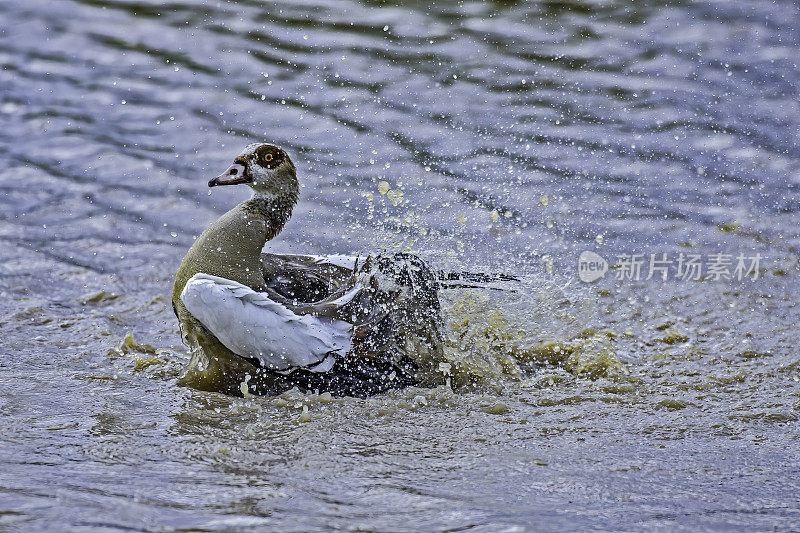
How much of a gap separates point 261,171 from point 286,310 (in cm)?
104

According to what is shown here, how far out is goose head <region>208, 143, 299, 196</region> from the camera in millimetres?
5949

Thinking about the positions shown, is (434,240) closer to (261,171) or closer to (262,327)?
(261,171)

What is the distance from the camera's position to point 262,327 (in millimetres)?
5320

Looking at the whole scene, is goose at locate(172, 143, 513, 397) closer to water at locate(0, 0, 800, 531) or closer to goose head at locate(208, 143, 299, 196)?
goose head at locate(208, 143, 299, 196)

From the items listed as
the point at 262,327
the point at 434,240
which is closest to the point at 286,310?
the point at 262,327

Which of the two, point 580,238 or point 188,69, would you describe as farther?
point 188,69

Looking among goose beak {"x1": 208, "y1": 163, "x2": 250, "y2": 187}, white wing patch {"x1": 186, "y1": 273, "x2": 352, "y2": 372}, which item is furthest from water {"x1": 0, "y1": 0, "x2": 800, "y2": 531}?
goose beak {"x1": 208, "y1": 163, "x2": 250, "y2": 187}

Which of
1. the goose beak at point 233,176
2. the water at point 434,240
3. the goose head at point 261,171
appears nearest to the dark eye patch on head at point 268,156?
the goose head at point 261,171

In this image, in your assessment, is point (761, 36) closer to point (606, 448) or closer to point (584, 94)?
point (584, 94)

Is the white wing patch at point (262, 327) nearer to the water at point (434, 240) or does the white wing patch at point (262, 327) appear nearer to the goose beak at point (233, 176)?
the water at point (434, 240)

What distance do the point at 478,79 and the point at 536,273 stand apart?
149 inches

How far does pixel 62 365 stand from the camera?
614cm

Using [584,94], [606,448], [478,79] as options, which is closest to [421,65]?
[478,79]

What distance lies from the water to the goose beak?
1.08m
